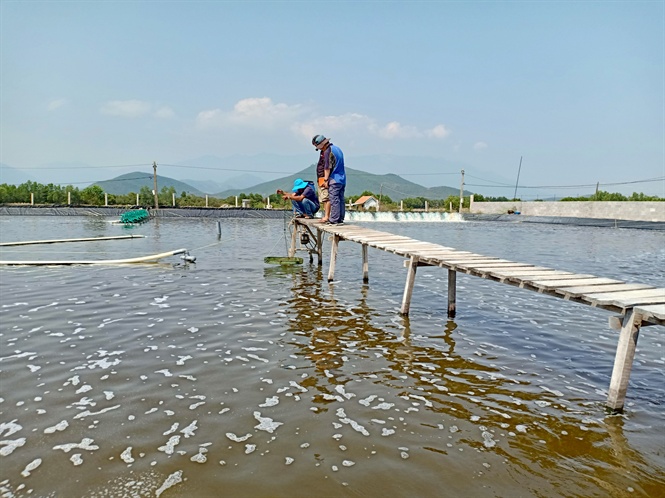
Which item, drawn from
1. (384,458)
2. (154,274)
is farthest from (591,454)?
(154,274)

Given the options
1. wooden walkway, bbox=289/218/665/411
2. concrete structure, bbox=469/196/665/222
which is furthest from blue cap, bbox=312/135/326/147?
concrete structure, bbox=469/196/665/222

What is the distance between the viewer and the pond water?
3570mm

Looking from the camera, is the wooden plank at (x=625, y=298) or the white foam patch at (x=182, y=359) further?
the white foam patch at (x=182, y=359)

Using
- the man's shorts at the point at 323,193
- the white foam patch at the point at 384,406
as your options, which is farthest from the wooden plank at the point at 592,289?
the man's shorts at the point at 323,193

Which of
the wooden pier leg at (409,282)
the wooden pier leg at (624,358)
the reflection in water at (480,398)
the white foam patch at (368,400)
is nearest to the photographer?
the reflection in water at (480,398)

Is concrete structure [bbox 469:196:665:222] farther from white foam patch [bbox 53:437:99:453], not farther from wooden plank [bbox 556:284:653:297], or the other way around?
white foam patch [bbox 53:437:99:453]

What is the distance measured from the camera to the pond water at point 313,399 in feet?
11.7

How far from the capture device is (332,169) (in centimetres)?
1195

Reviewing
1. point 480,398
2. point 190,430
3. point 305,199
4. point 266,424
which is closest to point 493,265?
point 480,398

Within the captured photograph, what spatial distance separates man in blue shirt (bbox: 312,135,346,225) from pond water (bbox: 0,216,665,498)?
366 centimetres

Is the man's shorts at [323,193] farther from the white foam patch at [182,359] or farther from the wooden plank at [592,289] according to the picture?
the wooden plank at [592,289]

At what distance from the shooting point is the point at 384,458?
3840mm

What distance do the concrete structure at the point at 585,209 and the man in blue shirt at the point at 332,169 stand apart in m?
38.8

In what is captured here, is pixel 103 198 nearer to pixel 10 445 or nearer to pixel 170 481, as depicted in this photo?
pixel 10 445
